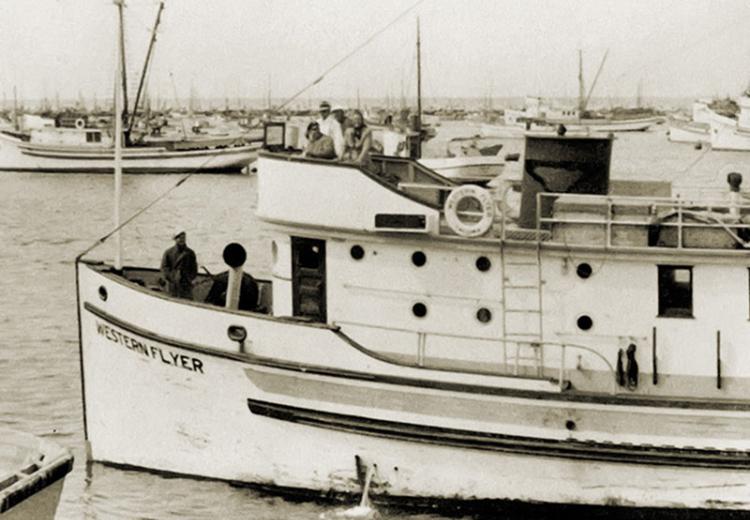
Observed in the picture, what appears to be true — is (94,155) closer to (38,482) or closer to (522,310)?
(522,310)

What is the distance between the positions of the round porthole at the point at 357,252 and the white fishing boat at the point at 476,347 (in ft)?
0.08

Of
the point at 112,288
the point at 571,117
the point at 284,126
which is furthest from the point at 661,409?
the point at 571,117

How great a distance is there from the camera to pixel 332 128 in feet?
49.4

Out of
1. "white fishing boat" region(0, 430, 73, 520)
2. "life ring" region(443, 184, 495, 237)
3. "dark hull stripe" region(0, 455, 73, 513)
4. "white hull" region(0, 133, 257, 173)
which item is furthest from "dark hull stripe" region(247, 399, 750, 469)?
"white hull" region(0, 133, 257, 173)

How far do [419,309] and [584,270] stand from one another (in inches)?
76.2

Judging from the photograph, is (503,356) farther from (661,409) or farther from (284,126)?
(284,126)

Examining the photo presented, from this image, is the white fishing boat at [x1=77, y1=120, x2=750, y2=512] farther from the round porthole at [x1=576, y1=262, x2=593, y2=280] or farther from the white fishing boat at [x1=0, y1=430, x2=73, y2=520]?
the white fishing boat at [x1=0, y1=430, x2=73, y2=520]

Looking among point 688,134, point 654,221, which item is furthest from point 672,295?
point 688,134

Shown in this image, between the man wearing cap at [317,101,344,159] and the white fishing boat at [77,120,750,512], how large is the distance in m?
0.58

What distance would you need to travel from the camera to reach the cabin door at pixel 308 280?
1464cm

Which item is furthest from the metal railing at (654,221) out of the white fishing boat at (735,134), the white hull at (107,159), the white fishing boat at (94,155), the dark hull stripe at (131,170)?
the white fishing boat at (735,134)

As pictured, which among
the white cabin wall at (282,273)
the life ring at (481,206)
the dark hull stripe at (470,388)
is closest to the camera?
the dark hull stripe at (470,388)

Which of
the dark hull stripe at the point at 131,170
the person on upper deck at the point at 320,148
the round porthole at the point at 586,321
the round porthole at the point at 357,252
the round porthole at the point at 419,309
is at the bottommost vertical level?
the round porthole at the point at 586,321

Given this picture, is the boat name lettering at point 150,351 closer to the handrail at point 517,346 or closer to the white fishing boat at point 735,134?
the handrail at point 517,346
